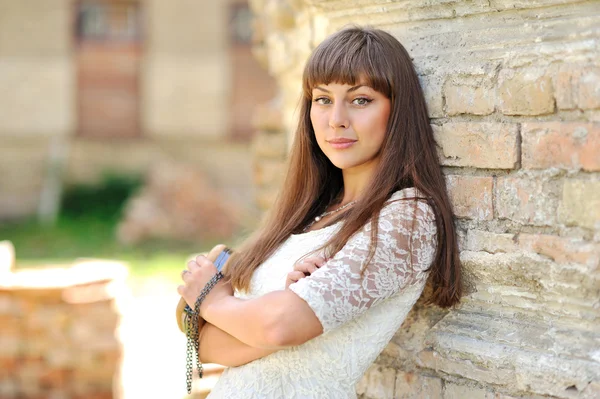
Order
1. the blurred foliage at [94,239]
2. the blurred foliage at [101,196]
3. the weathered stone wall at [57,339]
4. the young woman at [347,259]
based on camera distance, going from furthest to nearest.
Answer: the blurred foliage at [101,196] < the blurred foliage at [94,239] < the weathered stone wall at [57,339] < the young woman at [347,259]

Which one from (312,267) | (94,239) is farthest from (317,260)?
(94,239)

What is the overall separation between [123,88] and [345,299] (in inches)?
521

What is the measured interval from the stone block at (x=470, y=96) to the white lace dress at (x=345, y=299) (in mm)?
275

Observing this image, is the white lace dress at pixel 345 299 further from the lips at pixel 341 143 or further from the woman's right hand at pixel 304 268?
the lips at pixel 341 143

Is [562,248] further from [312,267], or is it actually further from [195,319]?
[195,319]

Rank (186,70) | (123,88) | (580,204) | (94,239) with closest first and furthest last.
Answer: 1. (580,204)
2. (94,239)
3. (186,70)
4. (123,88)

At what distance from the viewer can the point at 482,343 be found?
2.17 meters

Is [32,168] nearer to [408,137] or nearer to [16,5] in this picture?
[16,5]

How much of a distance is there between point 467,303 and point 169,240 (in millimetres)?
9608

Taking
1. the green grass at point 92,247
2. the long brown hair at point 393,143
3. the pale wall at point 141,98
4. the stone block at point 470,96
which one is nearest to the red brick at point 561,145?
the stone block at point 470,96

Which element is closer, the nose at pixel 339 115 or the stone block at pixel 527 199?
the stone block at pixel 527 199

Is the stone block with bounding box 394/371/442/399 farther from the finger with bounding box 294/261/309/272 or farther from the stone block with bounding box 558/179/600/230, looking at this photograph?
the stone block with bounding box 558/179/600/230

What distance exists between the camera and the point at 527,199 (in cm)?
A: 205

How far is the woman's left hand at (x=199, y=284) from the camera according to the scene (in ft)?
7.69
